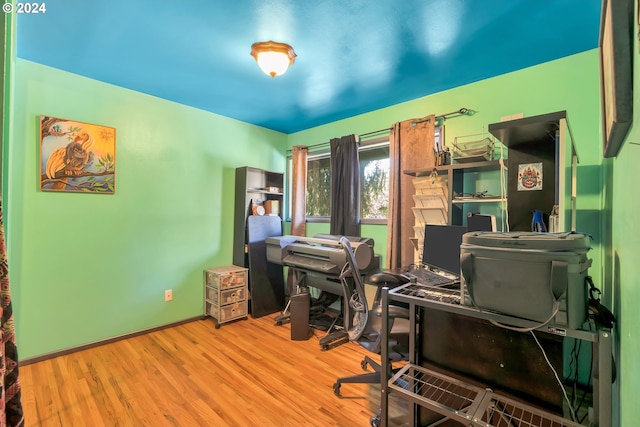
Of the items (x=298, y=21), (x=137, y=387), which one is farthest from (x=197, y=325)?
(x=298, y=21)

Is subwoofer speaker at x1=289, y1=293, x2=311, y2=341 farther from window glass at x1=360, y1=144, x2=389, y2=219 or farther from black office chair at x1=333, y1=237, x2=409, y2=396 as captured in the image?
window glass at x1=360, y1=144, x2=389, y2=219

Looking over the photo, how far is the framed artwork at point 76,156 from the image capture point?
7.20 ft

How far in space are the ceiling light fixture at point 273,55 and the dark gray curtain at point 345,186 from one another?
1.37m

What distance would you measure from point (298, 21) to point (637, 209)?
1747mm

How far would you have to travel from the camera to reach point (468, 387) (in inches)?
49.2

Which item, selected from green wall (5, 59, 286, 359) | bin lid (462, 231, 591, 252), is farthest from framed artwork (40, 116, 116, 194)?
bin lid (462, 231, 591, 252)

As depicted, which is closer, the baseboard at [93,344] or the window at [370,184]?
the baseboard at [93,344]

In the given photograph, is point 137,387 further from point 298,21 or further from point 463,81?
point 463,81

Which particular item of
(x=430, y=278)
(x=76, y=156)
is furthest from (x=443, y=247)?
(x=76, y=156)

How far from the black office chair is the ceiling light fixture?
1292 millimetres

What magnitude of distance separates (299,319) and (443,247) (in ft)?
5.01

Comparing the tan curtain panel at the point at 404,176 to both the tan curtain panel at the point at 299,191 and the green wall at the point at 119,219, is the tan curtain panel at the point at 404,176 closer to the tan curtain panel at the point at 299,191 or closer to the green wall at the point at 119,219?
the tan curtain panel at the point at 299,191

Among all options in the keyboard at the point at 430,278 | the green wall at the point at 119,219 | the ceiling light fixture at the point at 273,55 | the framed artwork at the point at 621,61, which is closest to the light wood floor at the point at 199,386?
the green wall at the point at 119,219

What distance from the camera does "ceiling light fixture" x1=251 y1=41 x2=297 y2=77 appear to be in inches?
72.7
